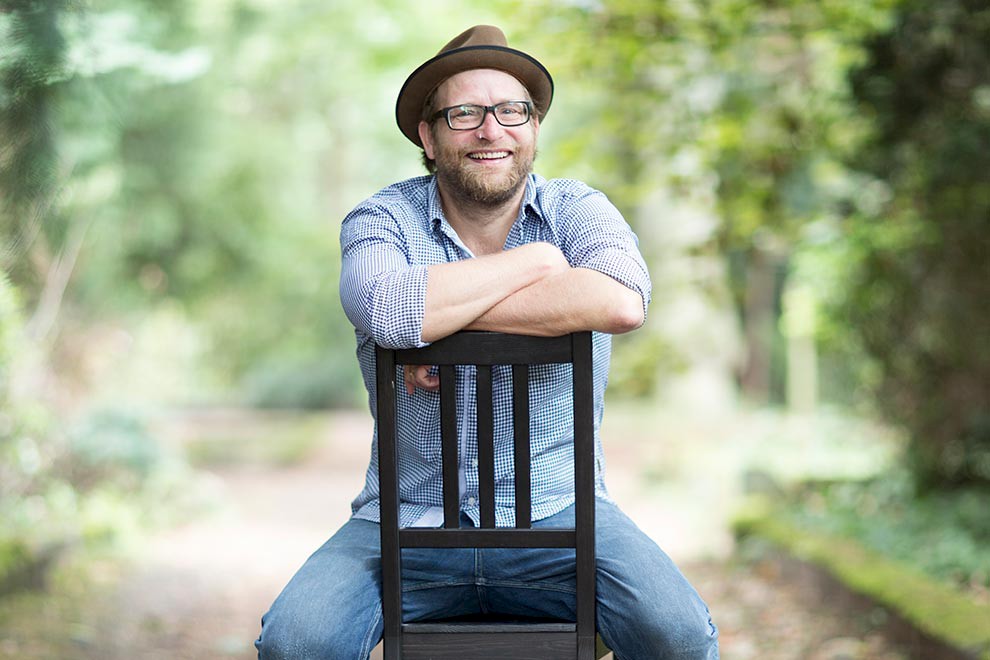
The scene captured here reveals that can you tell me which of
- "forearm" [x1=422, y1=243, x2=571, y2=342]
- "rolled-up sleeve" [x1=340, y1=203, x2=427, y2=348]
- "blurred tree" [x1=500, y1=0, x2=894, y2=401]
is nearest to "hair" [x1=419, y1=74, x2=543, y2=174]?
"rolled-up sleeve" [x1=340, y1=203, x2=427, y2=348]

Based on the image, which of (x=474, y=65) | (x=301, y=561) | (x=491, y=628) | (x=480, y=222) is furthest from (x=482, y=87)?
(x=301, y=561)

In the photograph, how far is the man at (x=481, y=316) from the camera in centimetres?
201

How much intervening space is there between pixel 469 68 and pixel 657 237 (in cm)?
756

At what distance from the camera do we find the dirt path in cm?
468

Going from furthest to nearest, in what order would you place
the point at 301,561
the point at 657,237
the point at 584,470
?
the point at 657,237 < the point at 301,561 < the point at 584,470

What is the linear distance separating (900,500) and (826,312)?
1.05 metres

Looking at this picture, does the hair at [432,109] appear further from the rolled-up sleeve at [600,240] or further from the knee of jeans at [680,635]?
the knee of jeans at [680,635]

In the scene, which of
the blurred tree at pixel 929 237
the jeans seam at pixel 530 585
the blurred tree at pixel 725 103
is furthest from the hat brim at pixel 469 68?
the blurred tree at pixel 929 237

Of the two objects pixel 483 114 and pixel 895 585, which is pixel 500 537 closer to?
pixel 483 114

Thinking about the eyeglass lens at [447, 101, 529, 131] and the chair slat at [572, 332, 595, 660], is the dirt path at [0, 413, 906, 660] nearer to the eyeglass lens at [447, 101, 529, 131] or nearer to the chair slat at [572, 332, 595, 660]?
the chair slat at [572, 332, 595, 660]

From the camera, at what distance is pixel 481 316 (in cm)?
202

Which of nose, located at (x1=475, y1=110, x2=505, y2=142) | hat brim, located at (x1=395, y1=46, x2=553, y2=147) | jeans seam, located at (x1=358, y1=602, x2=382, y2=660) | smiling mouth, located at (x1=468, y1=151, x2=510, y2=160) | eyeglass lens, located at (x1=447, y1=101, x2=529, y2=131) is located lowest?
jeans seam, located at (x1=358, y1=602, x2=382, y2=660)

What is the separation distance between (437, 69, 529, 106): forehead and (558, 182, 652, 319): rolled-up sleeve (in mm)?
245

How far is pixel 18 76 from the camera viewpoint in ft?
9.98
